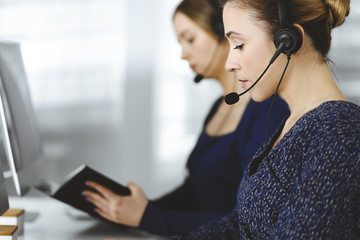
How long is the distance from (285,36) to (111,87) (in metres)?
1.26

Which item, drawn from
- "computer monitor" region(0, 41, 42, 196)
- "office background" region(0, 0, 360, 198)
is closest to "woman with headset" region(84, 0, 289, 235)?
"computer monitor" region(0, 41, 42, 196)

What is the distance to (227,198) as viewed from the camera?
A: 123cm

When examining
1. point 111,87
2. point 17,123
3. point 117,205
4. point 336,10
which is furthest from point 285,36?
point 111,87

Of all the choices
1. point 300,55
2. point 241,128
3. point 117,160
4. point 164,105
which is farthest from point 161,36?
point 300,55

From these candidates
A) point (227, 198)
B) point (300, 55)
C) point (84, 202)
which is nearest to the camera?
point (300, 55)

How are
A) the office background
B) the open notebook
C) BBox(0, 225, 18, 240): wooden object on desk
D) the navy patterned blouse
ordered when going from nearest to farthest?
the navy patterned blouse, BBox(0, 225, 18, 240): wooden object on desk, the open notebook, the office background

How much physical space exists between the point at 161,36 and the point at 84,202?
943mm

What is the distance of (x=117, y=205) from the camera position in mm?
1092

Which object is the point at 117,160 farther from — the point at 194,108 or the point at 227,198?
the point at 227,198

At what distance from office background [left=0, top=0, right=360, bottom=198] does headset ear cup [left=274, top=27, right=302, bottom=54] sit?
3.68ft

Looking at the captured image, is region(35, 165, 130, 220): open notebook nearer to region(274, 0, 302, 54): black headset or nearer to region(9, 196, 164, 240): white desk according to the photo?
region(9, 196, 164, 240): white desk

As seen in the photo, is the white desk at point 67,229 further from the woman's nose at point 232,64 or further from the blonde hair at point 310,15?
the blonde hair at point 310,15

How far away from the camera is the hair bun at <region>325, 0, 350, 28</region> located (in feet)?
2.37

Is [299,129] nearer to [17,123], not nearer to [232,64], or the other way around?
[232,64]
